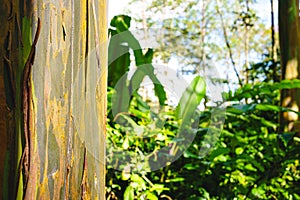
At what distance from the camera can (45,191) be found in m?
0.49

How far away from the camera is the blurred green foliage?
4.59 ft

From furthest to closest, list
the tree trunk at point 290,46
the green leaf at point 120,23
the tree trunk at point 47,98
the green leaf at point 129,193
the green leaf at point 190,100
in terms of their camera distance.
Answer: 1. the tree trunk at point 290,46
2. the green leaf at point 120,23
3. the green leaf at point 190,100
4. the green leaf at point 129,193
5. the tree trunk at point 47,98

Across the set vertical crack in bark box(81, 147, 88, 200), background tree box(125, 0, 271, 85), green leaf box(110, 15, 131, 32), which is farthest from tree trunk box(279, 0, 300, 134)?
background tree box(125, 0, 271, 85)

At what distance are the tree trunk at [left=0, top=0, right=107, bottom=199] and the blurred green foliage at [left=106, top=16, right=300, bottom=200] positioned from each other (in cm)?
81

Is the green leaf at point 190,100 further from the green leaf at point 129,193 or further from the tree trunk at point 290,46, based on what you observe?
the tree trunk at point 290,46

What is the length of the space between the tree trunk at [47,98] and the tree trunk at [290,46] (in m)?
1.58

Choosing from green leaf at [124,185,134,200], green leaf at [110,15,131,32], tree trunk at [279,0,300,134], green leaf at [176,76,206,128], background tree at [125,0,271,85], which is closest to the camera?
green leaf at [124,185,134,200]

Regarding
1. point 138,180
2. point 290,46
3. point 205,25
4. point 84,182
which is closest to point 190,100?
point 138,180

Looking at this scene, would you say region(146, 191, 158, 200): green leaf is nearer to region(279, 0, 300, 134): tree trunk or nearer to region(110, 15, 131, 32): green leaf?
region(110, 15, 131, 32): green leaf

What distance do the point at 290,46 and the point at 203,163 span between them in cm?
85

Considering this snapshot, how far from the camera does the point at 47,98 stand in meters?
0.49

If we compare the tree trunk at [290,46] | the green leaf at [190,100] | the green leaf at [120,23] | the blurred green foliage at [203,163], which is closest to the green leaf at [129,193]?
the blurred green foliage at [203,163]

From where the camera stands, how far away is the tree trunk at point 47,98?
18.6 inches

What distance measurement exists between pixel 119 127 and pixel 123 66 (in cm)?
35
